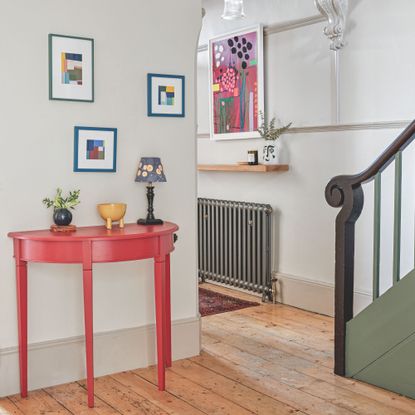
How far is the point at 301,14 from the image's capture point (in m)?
5.14

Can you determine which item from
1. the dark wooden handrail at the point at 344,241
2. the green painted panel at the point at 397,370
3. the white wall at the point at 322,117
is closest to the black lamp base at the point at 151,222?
the dark wooden handrail at the point at 344,241

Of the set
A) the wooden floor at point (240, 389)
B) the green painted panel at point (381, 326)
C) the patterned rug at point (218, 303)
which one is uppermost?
the green painted panel at point (381, 326)

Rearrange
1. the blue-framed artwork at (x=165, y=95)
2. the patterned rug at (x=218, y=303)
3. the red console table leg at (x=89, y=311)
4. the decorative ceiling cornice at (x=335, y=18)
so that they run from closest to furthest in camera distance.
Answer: the red console table leg at (x=89, y=311)
the blue-framed artwork at (x=165, y=95)
the decorative ceiling cornice at (x=335, y=18)
the patterned rug at (x=218, y=303)

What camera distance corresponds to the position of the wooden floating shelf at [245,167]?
5316 millimetres

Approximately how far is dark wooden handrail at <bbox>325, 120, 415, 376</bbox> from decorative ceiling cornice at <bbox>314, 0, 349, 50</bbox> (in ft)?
4.92

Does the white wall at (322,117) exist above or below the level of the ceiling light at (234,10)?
below

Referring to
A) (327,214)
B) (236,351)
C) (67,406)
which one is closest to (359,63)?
(327,214)

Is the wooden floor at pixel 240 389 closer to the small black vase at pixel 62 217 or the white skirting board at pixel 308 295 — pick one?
the white skirting board at pixel 308 295

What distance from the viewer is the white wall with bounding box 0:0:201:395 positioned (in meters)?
3.52

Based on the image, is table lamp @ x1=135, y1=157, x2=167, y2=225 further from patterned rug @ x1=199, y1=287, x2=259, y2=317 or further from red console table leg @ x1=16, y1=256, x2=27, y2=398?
patterned rug @ x1=199, y1=287, x2=259, y2=317

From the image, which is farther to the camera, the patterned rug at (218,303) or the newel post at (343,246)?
the patterned rug at (218,303)

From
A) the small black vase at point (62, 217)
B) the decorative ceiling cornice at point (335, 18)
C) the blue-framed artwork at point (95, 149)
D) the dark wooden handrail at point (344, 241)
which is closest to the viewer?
the small black vase at point (62, 217)

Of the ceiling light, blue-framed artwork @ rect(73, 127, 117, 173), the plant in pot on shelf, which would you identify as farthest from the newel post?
the ceiling light

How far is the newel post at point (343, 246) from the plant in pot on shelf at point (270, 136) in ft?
5.66
